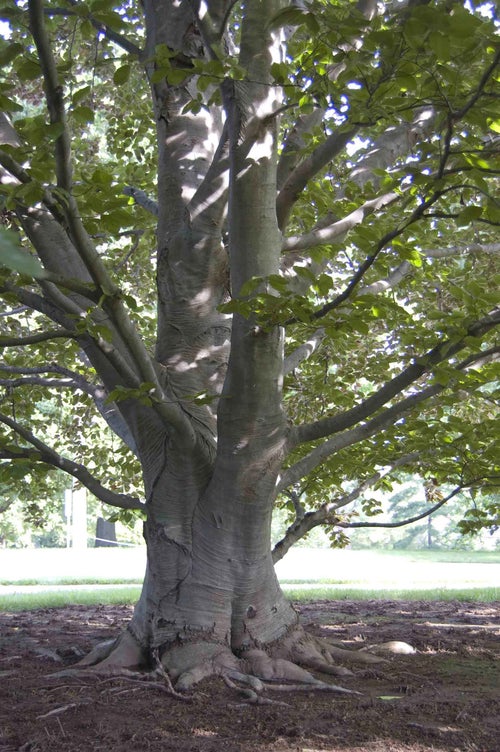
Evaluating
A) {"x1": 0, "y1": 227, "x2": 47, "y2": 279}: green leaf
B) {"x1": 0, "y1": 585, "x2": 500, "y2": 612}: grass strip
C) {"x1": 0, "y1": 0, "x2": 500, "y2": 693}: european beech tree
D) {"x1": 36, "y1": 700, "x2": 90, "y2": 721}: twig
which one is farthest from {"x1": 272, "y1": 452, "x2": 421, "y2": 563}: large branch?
{"x1": 0, "y1": 585, "x2": 500, "y2": 612}: grass strip

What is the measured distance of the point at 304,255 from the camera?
4.85 m

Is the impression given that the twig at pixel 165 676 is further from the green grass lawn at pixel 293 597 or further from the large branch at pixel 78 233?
the green grass lawn at pixel 293 597

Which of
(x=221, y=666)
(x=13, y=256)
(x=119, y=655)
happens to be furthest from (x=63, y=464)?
(x=13, y=256)

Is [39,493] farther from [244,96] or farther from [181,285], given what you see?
[244,96]

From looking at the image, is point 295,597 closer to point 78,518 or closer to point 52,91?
point 52,91

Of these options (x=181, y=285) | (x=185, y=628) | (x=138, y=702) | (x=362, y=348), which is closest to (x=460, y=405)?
(x=362, y=348)

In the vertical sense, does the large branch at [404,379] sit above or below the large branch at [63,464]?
above

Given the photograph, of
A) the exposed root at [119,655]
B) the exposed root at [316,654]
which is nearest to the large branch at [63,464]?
the exposed root at [119,655]

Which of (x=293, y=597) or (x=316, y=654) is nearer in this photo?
(x=316, y=654)

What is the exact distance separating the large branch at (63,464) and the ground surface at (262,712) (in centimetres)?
108

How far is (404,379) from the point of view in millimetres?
3572

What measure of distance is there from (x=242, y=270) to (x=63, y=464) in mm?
1787

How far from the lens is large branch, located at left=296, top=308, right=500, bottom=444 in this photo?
3.32m

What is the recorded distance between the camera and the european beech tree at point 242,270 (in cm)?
266
